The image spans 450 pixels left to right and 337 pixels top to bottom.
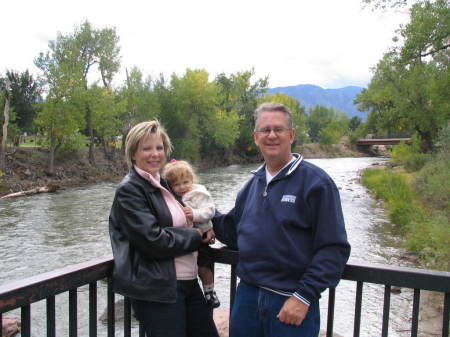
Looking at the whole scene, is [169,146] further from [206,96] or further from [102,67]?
[206,96]

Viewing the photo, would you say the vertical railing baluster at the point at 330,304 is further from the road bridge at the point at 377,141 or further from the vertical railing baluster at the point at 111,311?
the road bridge at the point at 377,141

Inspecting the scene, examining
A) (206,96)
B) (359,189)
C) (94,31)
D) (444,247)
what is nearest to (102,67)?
(94,31)

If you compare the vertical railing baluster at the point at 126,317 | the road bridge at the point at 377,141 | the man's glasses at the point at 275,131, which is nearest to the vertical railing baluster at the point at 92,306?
the vertical railing baluster at the point at 126,317

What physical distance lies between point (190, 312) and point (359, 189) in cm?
2335

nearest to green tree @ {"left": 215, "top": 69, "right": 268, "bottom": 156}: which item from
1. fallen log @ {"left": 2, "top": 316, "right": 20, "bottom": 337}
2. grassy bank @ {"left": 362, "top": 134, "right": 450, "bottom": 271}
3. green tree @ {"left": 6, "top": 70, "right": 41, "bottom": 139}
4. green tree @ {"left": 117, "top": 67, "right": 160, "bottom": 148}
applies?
green tree @ {"left": 117, "top": 67, "right": 160, "bottom": 148}

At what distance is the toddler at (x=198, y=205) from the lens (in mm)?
2691

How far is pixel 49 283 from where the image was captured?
2.15 meters

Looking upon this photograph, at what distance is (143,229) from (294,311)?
3.02 ft

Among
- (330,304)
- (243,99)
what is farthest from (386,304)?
(243,99)

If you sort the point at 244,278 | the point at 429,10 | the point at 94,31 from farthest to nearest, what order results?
1. the point at 94,31
2. the point at 429,10
3. the point at 244,278

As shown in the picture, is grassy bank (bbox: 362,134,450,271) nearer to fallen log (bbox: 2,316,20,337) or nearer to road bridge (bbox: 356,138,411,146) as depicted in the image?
fallen log (bbox: 2,316,20,337)

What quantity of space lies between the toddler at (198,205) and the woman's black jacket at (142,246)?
0.29m

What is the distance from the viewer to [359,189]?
2445 cm

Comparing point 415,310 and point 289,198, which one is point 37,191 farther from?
point 415,310
